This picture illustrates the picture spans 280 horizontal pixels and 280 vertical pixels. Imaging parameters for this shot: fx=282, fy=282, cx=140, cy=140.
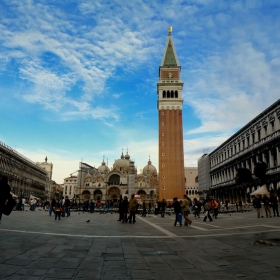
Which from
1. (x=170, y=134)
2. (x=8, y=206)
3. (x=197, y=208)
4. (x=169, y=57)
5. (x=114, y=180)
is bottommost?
(x=197, y=208)

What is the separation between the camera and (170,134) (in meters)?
64.4

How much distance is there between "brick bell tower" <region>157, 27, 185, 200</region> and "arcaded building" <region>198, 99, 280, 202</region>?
26.3 feet

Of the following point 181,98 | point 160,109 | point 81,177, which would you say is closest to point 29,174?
point 81,177

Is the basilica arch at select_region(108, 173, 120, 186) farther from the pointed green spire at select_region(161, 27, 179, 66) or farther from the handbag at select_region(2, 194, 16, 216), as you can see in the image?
the handbag at select_region(2, 194, 16, 216)

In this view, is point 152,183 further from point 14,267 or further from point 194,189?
point 14,267

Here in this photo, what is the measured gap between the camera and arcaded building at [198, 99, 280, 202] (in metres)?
34.2

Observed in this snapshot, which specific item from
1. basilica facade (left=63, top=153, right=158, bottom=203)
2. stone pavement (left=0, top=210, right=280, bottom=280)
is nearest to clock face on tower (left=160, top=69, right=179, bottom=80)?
basilica facade (left=63, top=153, right=158, bottom=203)

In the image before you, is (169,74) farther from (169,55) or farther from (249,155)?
(249,155)

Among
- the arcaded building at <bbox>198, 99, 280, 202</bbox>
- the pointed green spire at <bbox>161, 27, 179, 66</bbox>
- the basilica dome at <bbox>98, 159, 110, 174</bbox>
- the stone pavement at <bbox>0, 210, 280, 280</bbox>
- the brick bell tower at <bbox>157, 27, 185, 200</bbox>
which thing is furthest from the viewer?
the basilica dome at <bbox>98, 159, 110, 174</bbox>

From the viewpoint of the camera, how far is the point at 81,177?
90.8 metres

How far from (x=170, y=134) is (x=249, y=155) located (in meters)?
24.8

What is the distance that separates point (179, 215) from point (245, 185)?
33238 millimetres

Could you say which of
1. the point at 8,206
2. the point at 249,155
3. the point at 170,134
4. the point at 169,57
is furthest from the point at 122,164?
the point at 8,206

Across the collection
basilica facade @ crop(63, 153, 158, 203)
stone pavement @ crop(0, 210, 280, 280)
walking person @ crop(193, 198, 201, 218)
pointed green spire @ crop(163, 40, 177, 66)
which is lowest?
stone pavement @ crop(0, 210, 280, 280)
